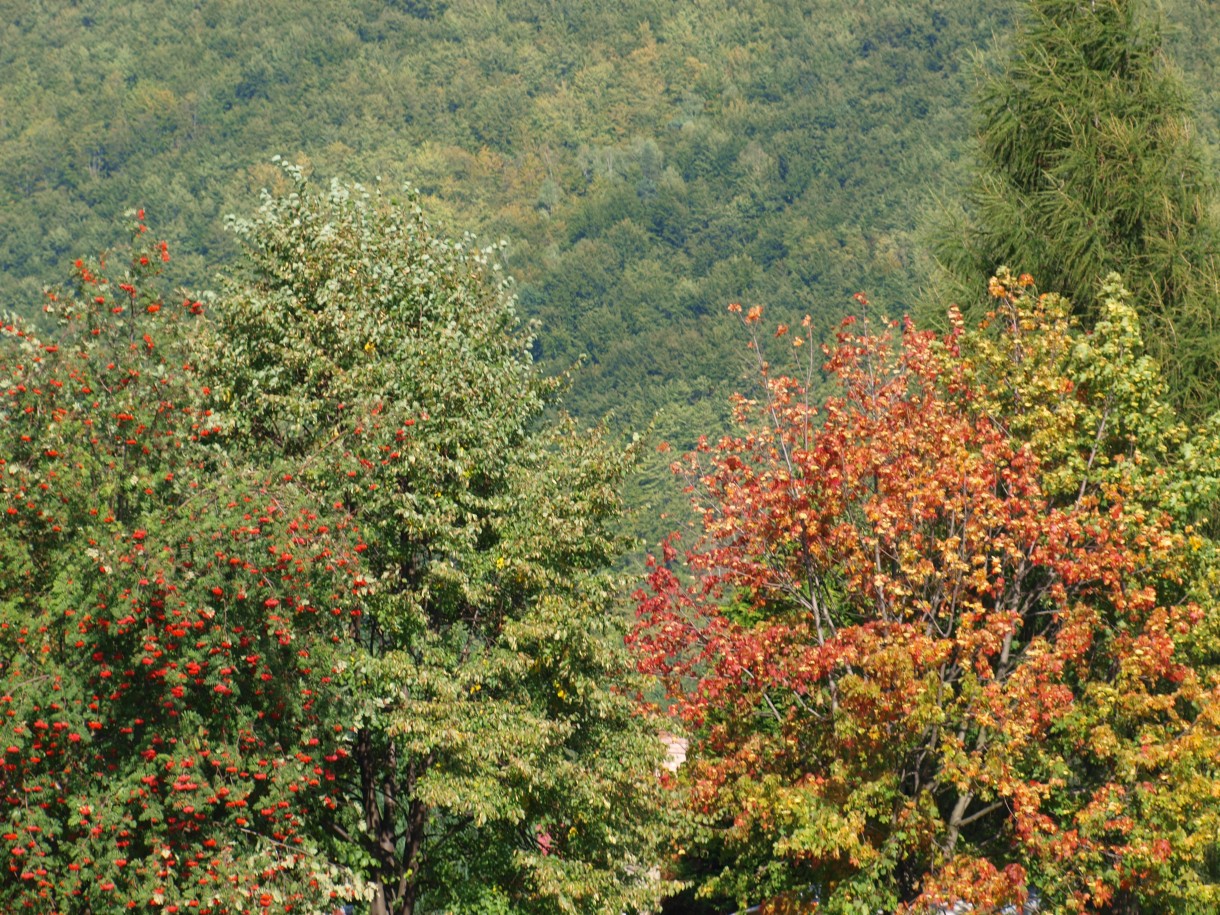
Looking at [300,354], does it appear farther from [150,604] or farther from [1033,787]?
[1033,787]

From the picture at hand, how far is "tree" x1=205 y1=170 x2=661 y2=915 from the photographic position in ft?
53.6

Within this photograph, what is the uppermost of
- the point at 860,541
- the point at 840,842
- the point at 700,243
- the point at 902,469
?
the point at 902,469

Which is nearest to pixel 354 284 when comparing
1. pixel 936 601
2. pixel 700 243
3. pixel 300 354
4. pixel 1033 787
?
pixel 300 354

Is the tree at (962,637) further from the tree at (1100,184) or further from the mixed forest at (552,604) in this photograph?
the tree at (1100,184)

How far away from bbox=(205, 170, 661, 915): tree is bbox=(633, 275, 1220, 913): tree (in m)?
1.60

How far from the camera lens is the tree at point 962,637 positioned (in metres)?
16.3

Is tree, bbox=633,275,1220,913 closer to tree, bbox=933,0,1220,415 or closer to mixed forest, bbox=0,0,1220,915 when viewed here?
mixed forest, bbox=0,0,1220,915

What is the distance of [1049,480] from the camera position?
1758 centimetres

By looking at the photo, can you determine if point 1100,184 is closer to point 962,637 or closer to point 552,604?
point 962,637

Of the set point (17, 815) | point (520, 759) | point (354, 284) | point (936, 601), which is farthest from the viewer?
point (354, 284)

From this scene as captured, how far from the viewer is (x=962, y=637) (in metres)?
16.7

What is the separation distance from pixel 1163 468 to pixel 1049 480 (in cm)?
142

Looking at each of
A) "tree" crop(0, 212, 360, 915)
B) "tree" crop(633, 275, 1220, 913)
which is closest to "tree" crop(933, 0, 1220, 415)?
"tree" crop(633, 275, 1220, 913)

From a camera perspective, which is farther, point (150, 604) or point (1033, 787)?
point (1033, 787)
